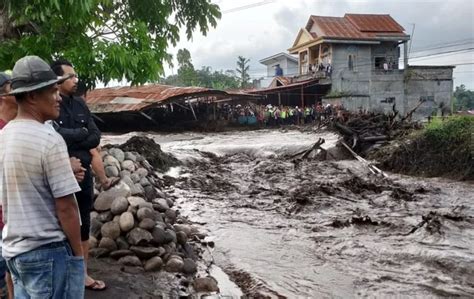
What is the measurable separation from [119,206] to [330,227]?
13.1 ft

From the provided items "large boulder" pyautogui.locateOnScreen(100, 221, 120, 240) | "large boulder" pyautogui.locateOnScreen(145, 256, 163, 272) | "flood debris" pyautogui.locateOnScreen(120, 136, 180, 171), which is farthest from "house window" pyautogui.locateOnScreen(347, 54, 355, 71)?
"large boulder" pyautogui.locateOnScreen(145, 256, 163, 272)

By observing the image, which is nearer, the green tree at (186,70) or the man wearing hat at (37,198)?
the man wearing hat at (37,198)

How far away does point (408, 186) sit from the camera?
11742 millimetres

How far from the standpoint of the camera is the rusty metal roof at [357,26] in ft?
94.4

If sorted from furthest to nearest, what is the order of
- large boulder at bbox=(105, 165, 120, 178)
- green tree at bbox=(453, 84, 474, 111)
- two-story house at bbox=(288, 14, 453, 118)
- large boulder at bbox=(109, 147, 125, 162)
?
green tree at bbox=(453, 84, 474, 111) < two-story house at bbox=(288, 14, 453, 118) < large boulder at bbox=(109, 147, 125, 162) < large boulder at bbox=(105, 165, 120, 178)

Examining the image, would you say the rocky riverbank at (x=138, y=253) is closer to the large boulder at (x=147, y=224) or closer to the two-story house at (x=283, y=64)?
the large boulder at (x=147, y=224)

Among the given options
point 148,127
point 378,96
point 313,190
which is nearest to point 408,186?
point 313,190

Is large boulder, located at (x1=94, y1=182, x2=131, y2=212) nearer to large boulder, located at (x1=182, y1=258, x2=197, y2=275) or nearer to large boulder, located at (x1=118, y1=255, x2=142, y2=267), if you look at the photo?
large boulder, located at (x1=118, y1=255, x2=142, y2=267)

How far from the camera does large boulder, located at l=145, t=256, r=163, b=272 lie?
4809 mm

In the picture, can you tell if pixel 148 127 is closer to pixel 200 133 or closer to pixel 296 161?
pixel 200 133

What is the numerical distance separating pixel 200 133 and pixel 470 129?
14.2 meters

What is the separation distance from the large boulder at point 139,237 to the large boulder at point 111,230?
0.51 ft

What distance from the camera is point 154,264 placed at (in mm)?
4828

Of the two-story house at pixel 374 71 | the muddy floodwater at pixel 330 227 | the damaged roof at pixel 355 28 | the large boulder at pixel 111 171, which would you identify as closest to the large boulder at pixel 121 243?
the muddy floodwater at pixel 330 227
